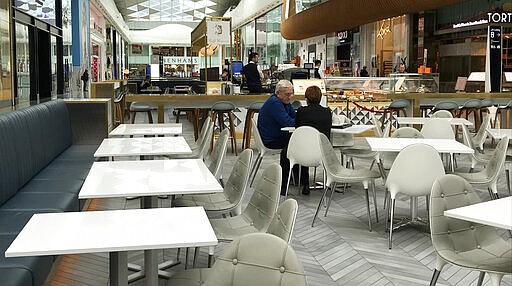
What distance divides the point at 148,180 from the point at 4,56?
5.26m

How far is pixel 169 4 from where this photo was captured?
36688 mm

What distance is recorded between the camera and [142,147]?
17.1ft

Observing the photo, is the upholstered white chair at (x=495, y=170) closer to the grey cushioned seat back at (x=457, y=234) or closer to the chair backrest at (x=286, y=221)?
the grey cushioned seat back at (x=457, y=234)

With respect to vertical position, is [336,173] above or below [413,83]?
below

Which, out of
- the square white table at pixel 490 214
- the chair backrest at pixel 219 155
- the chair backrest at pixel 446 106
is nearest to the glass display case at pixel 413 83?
the chair backrest at pixel 446 106

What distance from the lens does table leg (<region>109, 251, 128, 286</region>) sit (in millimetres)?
2805

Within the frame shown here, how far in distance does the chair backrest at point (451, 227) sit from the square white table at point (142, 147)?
7.12ft

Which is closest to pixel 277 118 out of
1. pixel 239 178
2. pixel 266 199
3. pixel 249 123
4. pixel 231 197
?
pixel 231 197

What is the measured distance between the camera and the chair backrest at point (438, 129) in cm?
716

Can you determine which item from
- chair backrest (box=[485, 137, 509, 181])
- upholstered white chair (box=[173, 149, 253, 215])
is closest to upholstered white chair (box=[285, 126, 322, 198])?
chair backrest (box=[485, 137, 509, 181])

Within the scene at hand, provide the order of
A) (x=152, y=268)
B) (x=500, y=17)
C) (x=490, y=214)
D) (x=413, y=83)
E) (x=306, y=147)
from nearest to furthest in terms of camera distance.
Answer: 1. (x=490, y=214)
2. (x=152, y=268)
3. (x=306, y=147)
4. (x=413, y=83)
5. (x=500, y=17)

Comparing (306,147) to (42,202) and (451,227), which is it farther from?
(451,227)

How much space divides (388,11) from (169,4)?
27190 mm

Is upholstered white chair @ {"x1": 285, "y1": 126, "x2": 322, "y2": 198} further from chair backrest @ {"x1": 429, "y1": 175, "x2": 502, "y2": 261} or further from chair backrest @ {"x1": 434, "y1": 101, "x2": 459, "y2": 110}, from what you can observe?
chair backrest @ {"x1": 434, "y1": 101, "x2": 459, "y2": 110}
